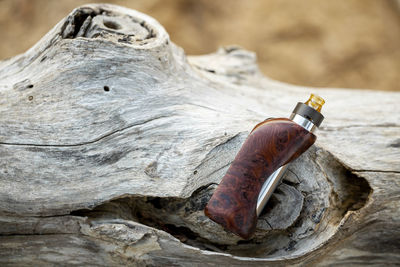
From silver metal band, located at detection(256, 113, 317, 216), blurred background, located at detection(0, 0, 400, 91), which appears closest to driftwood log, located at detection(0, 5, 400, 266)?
silver metal band, located at detection(256, 113, 317, 216)

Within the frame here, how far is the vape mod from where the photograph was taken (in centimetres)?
126

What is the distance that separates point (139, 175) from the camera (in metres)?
1.38

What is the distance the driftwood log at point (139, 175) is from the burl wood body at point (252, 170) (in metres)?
0.11

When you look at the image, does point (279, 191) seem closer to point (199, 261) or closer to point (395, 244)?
point (199, 261)

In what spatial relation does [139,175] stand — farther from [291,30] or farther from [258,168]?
[291,30]

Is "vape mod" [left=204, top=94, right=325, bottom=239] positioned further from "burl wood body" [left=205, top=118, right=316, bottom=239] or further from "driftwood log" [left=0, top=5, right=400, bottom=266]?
"driftwood log" [left=0, top=5, right=400, bottom=266]

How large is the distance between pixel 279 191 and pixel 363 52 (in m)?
2.81

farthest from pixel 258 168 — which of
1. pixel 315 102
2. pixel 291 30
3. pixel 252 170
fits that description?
pixel 291 30

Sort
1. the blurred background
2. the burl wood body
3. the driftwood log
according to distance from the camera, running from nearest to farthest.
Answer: the burl wood body → the driftwood log → the blurred background

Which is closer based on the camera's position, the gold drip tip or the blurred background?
the gold drip tip

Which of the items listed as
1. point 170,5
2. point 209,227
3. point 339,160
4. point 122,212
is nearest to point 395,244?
point 339,160

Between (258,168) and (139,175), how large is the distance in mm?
384

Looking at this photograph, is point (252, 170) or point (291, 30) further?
point (291, 30)

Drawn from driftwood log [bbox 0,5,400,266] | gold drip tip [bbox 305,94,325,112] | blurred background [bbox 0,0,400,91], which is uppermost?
blurred background [bbox 0,0,400,91]
